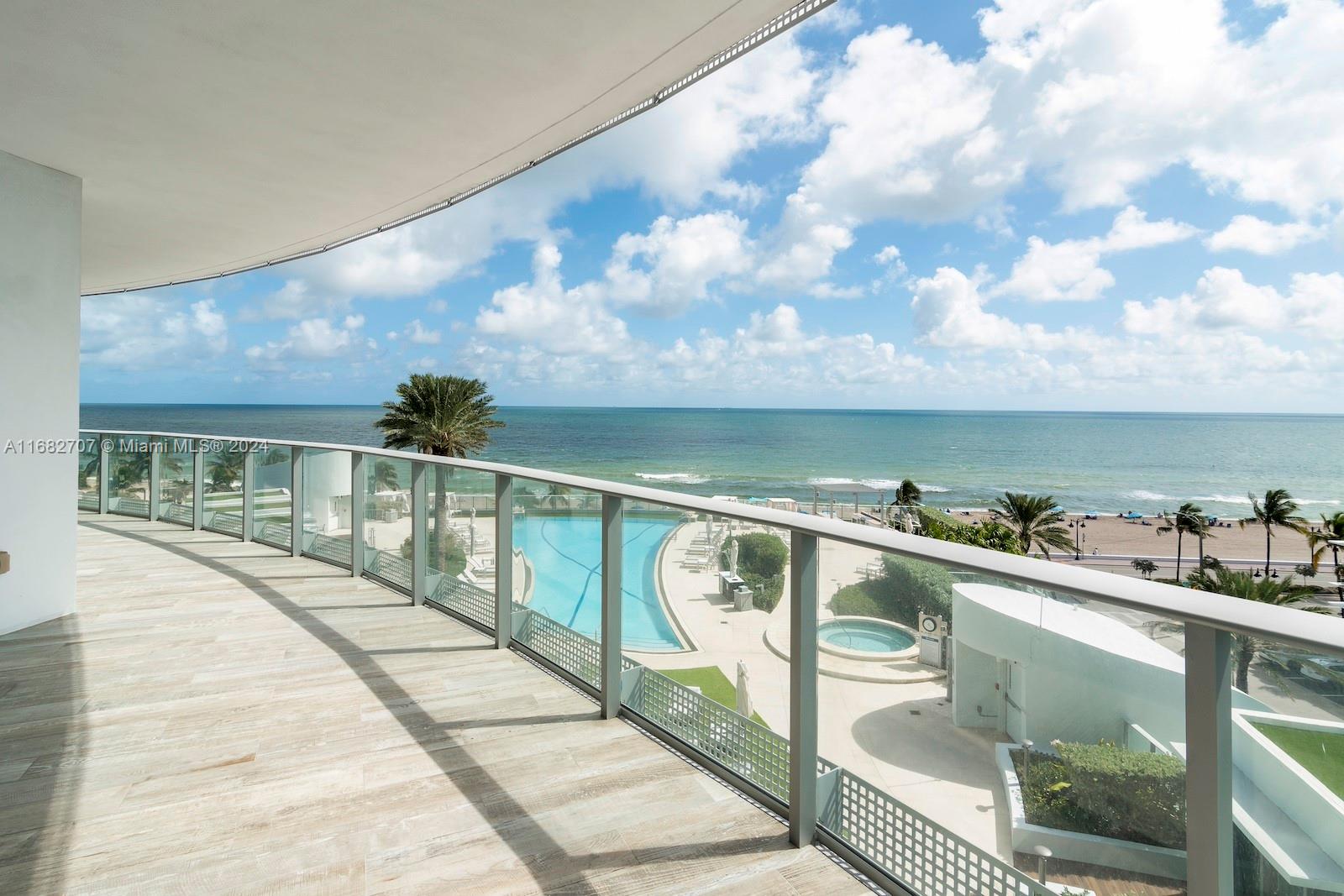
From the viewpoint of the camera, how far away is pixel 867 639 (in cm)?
160

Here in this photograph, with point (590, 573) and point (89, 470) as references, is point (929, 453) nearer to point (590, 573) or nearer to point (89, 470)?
point (89, 470)

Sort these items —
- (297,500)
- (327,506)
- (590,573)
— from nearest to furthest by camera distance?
(590,573) < (327,506) < (297,500)

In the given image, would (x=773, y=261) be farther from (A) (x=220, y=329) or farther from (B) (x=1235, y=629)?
(B) (x=1235, y=629)

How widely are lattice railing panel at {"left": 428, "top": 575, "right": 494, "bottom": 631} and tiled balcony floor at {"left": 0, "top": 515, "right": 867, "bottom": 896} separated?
0.13m

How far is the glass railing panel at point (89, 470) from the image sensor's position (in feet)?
22.8

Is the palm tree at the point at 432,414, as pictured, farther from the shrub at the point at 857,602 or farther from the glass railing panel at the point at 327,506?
the shrub at the point at 857,602

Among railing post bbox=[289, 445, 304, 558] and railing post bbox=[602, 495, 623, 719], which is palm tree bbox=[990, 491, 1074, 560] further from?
railing post bbox=[602, 495, 623, 719]

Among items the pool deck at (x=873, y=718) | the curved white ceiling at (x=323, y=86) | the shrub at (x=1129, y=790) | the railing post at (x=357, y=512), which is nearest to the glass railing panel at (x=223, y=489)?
the railing post at (x=357, y=512)

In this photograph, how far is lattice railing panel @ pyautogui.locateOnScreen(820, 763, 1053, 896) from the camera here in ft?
4.20

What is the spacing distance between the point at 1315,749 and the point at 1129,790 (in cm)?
31

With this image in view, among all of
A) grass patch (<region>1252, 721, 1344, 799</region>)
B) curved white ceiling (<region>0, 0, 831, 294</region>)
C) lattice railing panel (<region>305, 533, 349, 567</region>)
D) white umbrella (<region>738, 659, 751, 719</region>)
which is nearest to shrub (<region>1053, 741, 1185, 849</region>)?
grass patch (<region>1252, 721, 1344, 799</region>)

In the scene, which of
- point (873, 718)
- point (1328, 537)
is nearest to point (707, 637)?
point (873, 718)

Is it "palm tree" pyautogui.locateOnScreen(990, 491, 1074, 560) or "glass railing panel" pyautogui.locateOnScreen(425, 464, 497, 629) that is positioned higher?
"glass railing panel" pyautogui.locateOnScreen(425, 464, 497, 629)

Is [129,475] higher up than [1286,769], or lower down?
higher up
